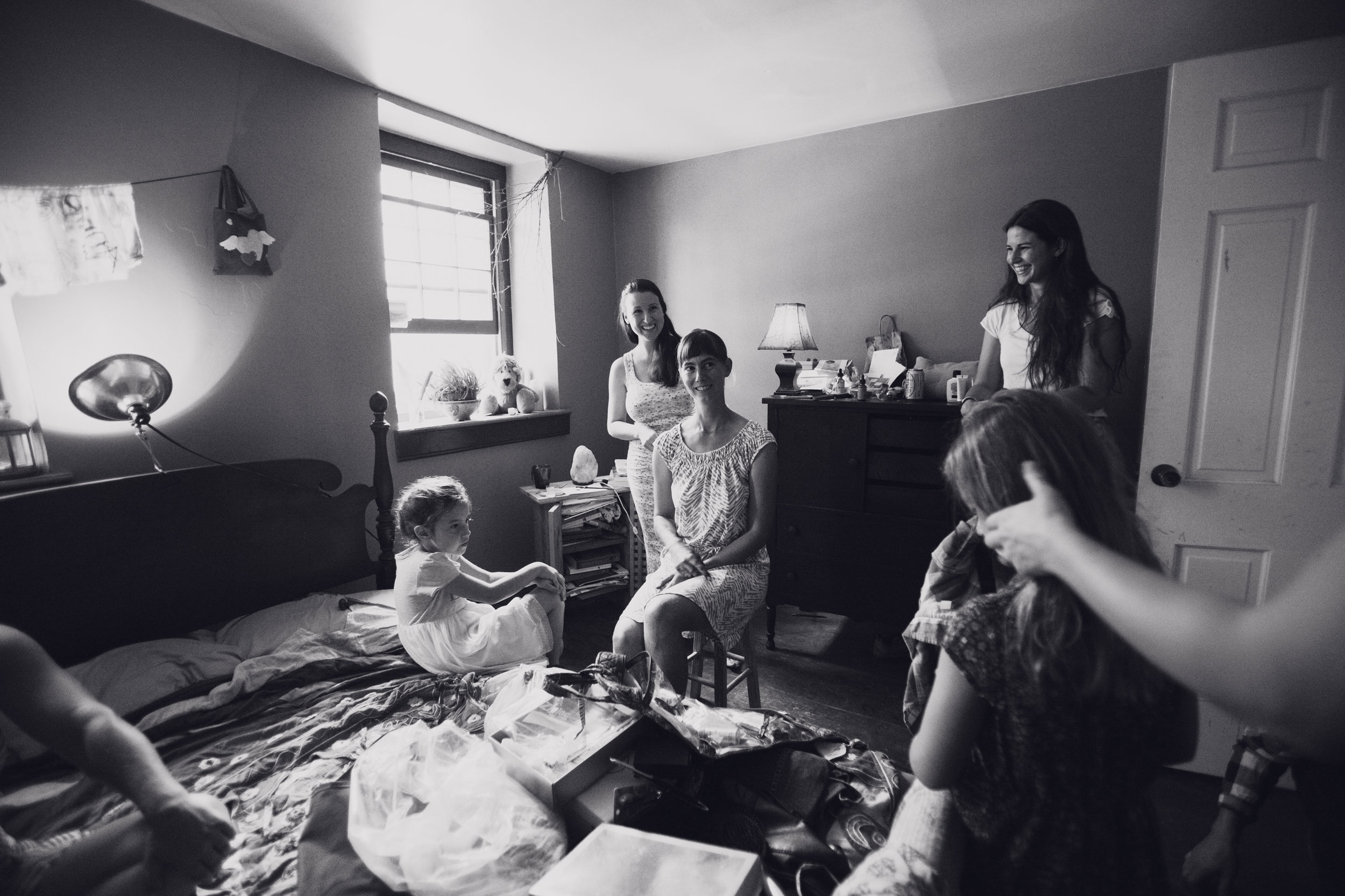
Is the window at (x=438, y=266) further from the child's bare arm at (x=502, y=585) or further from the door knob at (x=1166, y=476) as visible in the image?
the door knob at (x=1166, y=476)

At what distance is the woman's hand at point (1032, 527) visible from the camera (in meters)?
0.69

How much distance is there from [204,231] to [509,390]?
158 cm

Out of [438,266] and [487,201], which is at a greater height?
[487,201]

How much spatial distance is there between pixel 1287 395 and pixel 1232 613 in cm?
171

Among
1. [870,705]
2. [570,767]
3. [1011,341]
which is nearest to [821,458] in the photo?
[1011,341]

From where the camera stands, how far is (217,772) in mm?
1345

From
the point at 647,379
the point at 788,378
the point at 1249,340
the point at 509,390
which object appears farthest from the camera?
the point at 509,390

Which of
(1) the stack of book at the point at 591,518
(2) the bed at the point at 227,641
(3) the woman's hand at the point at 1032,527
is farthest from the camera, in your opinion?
(1) the stack of book at the point at 591,518

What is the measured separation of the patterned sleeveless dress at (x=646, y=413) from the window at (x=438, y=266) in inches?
37.3

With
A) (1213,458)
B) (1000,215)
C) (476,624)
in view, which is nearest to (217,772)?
(476,624)

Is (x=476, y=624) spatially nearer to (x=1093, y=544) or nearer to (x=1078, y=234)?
(x=1093, y=544)

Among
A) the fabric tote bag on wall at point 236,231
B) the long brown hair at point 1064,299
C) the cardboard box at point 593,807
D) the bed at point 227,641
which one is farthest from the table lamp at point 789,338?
the cardboard box at point 593,807

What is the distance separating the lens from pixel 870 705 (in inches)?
95.8

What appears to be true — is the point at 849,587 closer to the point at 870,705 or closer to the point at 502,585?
the point at 870,705
